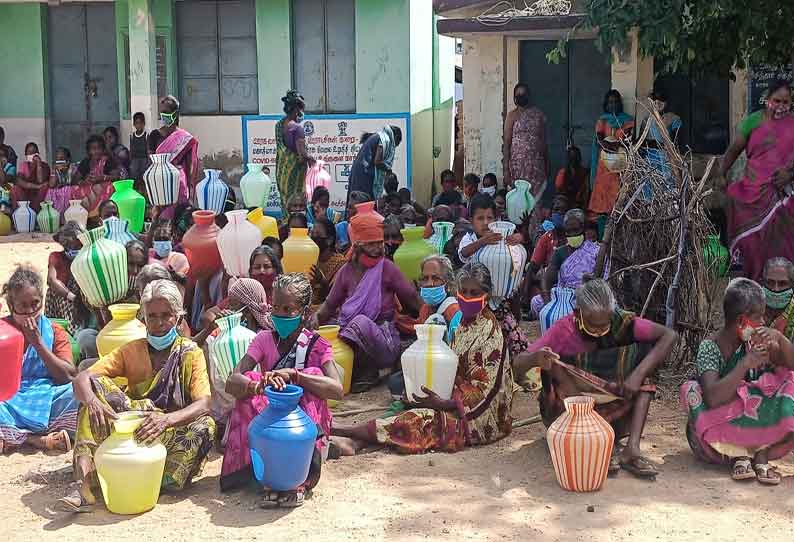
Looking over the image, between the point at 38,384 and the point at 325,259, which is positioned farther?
the point at 325,259

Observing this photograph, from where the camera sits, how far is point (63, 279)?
6879mm

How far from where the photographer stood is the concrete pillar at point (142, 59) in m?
13.9

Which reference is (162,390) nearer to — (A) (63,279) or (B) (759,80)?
(A) (63,279)

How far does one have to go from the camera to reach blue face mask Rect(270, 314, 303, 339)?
4547 mm

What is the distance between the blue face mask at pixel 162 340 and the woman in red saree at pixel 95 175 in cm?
822

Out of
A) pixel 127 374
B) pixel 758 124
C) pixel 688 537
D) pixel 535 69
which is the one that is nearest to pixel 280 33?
pixel 535 69

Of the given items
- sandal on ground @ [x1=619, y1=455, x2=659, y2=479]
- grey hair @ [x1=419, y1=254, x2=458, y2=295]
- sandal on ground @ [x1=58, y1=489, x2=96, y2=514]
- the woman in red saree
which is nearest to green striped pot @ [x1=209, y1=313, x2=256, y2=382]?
sandal on ground @ [x1=58, y1=489, x2=96, y2=514]

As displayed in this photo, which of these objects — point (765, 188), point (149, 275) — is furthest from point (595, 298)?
point (765, 188)

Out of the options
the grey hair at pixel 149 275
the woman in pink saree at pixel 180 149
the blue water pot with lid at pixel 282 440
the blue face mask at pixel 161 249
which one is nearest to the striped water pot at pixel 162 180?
the woman in pink saree at pixel 180 149

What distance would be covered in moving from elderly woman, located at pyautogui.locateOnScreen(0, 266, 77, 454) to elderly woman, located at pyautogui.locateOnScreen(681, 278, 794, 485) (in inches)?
115

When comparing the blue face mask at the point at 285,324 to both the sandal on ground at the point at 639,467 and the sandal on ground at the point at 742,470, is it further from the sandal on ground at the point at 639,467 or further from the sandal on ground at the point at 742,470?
the sandal on ground at the point at 742,470

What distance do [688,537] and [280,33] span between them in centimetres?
1108

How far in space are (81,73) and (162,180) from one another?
7.33 m

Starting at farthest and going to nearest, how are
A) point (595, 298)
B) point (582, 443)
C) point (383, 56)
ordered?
1. point (383, 56)
2. point (595, 298)
3. point (582, 443)
